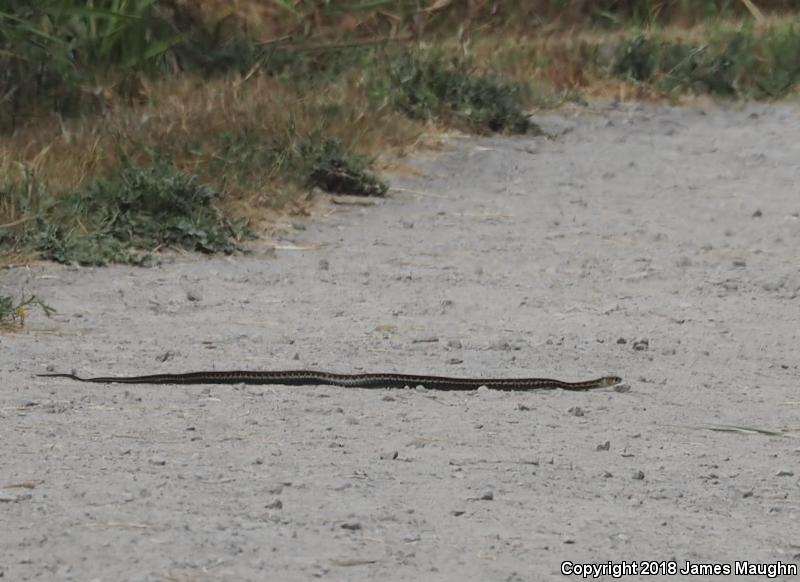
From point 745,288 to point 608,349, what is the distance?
1.34 meters

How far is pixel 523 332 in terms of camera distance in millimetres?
6281

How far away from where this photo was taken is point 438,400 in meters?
5.14

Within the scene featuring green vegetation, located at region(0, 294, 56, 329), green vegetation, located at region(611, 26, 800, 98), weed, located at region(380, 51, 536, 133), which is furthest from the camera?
green vegetation, located at region(611, 26, 800, 98)

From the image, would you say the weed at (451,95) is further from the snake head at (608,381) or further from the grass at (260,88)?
the snake head at (608,381)

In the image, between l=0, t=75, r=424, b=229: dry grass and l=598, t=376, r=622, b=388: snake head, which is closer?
l=598, t=376, r=622, b=388: snake head

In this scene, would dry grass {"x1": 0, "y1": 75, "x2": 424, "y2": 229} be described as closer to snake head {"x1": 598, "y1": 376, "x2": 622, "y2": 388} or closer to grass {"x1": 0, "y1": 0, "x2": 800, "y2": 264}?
grass {"x1": 0, "y1": 0, "x2": 800, "y2": 264}

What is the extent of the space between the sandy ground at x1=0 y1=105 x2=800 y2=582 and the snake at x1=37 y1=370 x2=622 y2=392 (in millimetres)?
62

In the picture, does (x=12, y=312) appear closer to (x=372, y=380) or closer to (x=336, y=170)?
(x=372, y=380)

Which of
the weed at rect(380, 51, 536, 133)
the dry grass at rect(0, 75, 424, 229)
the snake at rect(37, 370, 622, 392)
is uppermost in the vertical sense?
the snake at rect(37, 370, 622, 392)

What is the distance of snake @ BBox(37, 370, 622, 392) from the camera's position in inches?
206

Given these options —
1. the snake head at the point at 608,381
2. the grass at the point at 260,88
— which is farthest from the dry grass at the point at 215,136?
the snake head at the point at 608,381

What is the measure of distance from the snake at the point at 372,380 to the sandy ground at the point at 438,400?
0.20 feet

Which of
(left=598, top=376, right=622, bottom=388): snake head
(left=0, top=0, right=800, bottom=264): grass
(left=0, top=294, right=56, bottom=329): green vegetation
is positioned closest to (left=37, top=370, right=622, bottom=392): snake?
(left=598, top=376, right=622, bottom=388): snake head

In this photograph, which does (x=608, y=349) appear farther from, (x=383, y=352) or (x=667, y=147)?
(x=667, y=147)
